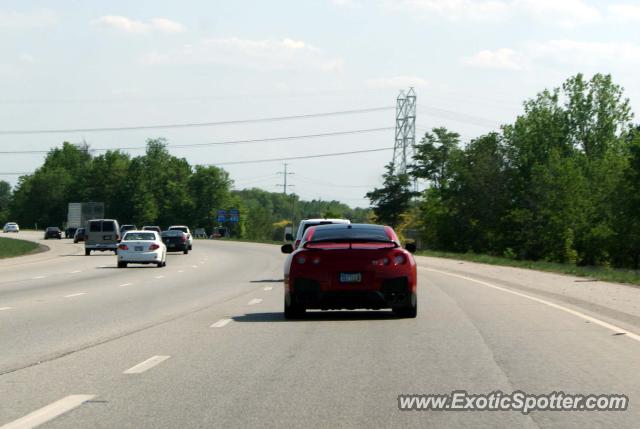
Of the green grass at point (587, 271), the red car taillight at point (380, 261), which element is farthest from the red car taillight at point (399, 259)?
the green grass at point (587, 271)

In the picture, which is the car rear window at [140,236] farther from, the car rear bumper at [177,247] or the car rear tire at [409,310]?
the car rear tire at [409,310]

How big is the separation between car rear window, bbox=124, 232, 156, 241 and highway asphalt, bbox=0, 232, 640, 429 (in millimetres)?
21232

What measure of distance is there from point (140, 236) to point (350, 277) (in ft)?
93.9

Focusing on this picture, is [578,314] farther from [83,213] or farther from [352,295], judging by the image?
[83,213]

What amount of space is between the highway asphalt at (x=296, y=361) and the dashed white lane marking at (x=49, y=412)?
0.01 metres

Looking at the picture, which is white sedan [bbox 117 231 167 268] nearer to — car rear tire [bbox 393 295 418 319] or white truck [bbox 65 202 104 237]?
car rear tire [bbox 393 295 418 319]

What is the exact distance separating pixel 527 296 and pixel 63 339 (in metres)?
12.3

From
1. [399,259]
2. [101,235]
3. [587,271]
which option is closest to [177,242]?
[101,235]

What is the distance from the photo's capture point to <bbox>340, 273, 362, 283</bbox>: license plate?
631 inches

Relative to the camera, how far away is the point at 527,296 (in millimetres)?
23109

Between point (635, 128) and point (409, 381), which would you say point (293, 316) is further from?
point (635, 128)

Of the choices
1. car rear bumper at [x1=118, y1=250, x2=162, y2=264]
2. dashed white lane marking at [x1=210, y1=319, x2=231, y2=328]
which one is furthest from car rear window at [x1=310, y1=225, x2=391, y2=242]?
car rear bumper at [x1=118, y1=250, x2=162, y2=264]

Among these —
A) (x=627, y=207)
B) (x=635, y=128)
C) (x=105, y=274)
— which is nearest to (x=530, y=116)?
(x=635, y=128)

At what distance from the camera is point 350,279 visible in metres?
16.0
